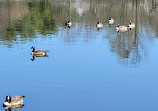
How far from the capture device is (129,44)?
43.0 meters

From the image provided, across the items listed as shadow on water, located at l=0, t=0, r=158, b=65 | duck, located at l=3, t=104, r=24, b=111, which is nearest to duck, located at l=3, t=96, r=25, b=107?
duck, located at l=3, t=104, r=24, b=111

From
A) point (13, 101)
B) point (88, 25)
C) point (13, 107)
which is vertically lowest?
point (13, 107)

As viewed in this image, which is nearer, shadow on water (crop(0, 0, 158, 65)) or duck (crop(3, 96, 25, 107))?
duck (crop(3, 96, 25, 107))

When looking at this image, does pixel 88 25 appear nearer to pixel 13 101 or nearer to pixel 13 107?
pixel 13 107

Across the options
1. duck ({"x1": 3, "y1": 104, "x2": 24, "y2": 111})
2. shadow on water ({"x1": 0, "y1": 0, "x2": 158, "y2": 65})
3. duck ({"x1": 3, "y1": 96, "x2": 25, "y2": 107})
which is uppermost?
shadow on water ({"x1": 0, "y1": 0, "x2": 158, "y2": 65})

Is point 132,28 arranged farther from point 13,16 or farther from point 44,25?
point 13,16

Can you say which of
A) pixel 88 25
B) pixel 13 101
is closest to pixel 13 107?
pixel 13 101

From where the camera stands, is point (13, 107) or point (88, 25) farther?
point (88, 25)

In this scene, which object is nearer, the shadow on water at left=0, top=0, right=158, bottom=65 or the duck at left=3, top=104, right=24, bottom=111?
the duck at left=3, top=104, right=24, bottom=111

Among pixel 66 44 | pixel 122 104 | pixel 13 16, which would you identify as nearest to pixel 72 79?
pixel 122 104

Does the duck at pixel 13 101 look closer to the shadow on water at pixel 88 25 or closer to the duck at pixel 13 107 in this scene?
the duck at pixel 13 107

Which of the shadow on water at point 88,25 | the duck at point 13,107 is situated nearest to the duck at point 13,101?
the duck at point 13,107

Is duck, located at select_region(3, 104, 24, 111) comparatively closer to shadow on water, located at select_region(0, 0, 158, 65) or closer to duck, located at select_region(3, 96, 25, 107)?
duck, located at select_region(3, 96, 25, 107)

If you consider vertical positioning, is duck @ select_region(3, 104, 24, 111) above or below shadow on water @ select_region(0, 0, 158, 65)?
below
